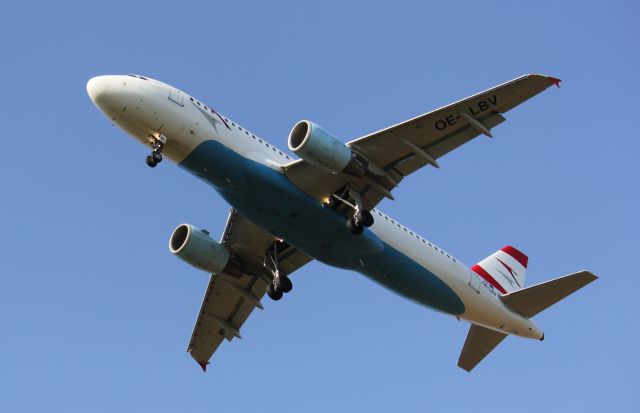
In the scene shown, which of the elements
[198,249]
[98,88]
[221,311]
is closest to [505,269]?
[221,311]

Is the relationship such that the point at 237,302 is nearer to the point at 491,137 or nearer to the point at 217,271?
the point at 217,271

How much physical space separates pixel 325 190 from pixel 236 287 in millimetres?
9532

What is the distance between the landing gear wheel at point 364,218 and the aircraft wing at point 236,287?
234 inches

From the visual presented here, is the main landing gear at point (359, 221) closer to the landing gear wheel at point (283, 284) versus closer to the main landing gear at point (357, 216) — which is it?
the main landing gear at point (357, 216)

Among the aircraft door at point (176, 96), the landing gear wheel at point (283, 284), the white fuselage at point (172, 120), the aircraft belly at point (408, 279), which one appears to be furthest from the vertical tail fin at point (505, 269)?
the aircraft door at point (176, 96)

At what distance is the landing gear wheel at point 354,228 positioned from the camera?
119ft

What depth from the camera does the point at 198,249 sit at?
4034 cm

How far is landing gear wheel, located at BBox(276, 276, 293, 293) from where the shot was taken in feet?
134

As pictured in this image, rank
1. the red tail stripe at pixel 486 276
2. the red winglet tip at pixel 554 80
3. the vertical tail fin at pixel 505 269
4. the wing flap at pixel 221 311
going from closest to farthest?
Result: the red winglet tip at pixel 554 80 → the red tail stripe at pixel 486 276 → the wing flap at pixel 221 311 → the vertical tail fin at pixel 505 269

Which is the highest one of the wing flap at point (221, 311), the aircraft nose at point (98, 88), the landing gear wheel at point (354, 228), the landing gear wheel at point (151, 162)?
the landing gear wheel at point (354, 228)

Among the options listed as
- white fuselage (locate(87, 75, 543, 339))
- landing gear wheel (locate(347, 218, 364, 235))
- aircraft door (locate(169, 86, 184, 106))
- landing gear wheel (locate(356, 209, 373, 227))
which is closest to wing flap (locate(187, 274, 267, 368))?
landing gear wheel (locate(347, 218, 364, 235))

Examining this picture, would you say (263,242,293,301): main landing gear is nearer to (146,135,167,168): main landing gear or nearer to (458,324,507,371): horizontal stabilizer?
(146,135,167,168): main landing gear

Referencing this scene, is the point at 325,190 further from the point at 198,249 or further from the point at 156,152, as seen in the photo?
the point at 198,249

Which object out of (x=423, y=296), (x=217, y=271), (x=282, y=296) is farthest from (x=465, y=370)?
(x=217, y=271)
